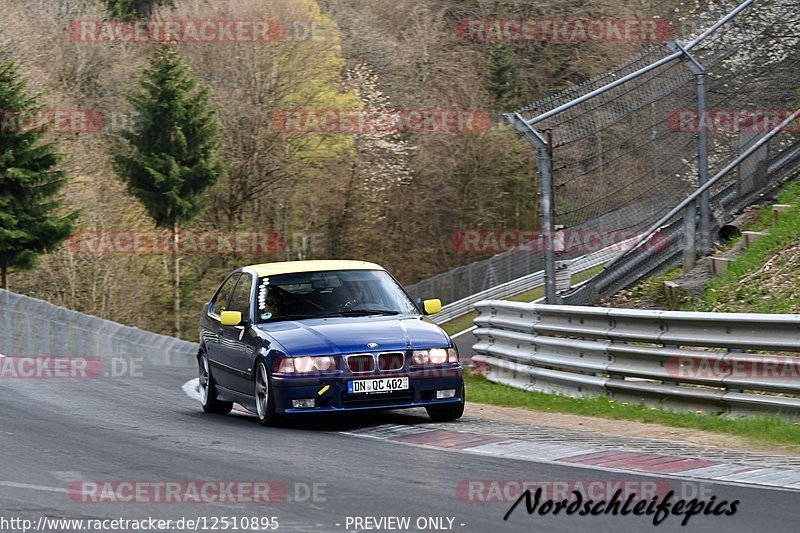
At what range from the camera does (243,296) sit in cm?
1288

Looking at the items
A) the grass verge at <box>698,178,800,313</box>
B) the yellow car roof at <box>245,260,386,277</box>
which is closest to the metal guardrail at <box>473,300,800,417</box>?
the grass verge at <box>698,178,800,313</box>

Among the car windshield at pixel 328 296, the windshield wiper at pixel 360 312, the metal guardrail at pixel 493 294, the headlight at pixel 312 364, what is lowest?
the metal guardrail at pixel 493 294

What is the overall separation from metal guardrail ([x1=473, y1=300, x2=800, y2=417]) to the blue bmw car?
1.90 meters

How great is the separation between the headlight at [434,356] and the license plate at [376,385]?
0.22m

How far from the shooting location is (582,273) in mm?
16047

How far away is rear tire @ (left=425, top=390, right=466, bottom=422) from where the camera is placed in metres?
11.7

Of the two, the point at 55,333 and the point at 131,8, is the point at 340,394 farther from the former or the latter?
the point at 131,8

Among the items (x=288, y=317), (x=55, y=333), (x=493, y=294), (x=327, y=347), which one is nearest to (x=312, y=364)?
(x=327, y=347)

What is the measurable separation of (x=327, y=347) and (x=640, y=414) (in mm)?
2986

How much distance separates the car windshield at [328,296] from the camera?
1227 cm

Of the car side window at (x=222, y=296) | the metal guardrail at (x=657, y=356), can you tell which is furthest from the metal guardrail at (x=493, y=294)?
the car side window at (x=222, y=296)

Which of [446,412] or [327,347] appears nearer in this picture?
[327,347]

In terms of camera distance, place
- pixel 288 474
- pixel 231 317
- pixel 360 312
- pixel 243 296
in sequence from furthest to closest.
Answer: pixel 243 296, pixel 360 312, pixel 231 317, pixel 288 474

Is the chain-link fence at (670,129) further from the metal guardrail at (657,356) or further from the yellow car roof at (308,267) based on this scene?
the yellow car roof at (308,267)
